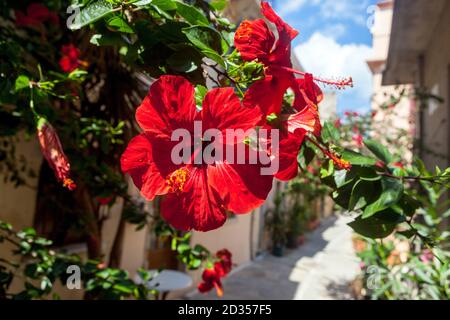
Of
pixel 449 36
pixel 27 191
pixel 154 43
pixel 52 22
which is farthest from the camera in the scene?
pixel 449 36

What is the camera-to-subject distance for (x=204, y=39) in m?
0.60

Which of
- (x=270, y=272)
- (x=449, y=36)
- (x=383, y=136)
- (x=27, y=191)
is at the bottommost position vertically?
(x=270, y=272)

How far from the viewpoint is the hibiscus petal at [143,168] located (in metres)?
0.51

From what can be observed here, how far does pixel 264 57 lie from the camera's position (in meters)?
0.57

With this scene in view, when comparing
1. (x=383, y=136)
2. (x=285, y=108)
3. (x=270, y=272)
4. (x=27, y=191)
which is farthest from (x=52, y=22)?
(x=270, y=272)

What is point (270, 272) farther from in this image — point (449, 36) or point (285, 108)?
point (285, 108)

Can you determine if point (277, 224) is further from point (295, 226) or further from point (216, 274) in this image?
point (216, 274)

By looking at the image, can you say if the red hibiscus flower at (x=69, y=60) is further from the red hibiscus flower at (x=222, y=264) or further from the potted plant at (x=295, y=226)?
the potted plant at (x=295, y=226)

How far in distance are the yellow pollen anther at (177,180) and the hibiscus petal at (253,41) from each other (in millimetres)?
228

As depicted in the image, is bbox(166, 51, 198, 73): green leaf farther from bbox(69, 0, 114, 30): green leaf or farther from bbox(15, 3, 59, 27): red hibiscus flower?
bbox(15, 3, 59, 27): red hibiscus flower

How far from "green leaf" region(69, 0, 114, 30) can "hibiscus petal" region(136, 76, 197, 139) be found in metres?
0.18

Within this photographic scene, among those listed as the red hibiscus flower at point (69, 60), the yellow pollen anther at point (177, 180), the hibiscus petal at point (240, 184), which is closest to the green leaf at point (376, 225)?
the hibiscus petal at point (240, 184)

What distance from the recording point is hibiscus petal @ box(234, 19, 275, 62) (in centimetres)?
56
